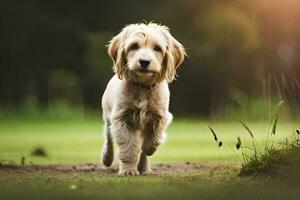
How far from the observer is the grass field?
5.38 metres

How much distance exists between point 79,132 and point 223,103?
179 cm

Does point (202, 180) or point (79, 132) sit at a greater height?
point (79, 132)

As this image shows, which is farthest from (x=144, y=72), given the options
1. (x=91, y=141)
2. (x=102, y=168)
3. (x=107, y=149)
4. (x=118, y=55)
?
(x=91, y=141)

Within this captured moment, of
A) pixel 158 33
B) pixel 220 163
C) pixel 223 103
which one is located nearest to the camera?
pixel 158 33

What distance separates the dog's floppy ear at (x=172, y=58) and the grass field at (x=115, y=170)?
73cm

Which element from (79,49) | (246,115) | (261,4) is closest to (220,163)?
(246,115)

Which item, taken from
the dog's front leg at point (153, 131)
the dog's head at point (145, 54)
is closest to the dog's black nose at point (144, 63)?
the dog's head at point (145, 54)

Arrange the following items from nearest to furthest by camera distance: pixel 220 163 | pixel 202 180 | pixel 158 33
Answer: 1. pixel 202 180
2. pixel 158 33
3. pixel 220 163

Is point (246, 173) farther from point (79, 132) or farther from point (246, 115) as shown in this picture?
point (79, 132)

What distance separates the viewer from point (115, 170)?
289 inches

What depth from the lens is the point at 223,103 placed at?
11117 mm

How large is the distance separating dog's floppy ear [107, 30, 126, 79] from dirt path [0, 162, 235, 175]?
82cm

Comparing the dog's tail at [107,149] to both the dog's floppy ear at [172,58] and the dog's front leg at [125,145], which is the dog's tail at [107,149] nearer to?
the dog's front leg at [125,145]

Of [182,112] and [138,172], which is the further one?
[182,112]
